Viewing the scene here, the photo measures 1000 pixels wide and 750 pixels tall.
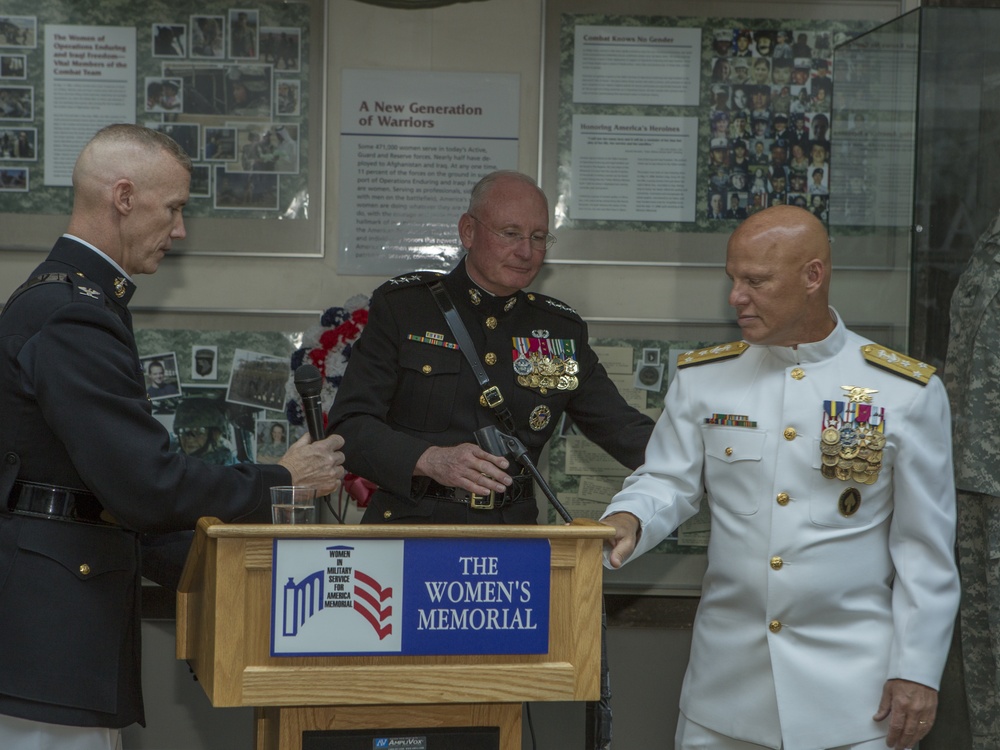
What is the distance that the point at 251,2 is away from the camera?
12.9 feet

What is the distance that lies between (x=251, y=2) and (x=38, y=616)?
2.44m

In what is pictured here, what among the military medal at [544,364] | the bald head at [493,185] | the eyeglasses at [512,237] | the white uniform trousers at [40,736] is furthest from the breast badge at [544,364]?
the white uniform trousers at [40,736]

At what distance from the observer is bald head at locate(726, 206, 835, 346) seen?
7.38ft

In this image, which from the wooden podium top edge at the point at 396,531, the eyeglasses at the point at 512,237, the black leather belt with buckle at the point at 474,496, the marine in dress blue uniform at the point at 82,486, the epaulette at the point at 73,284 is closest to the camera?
the wooden podium top edge at the point at 396,531

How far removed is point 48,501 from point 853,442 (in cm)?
153

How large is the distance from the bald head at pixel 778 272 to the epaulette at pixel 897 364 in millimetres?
143

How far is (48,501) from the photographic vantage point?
222cm

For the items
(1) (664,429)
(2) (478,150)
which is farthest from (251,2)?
(1) (664,429)

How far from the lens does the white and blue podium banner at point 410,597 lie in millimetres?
1894

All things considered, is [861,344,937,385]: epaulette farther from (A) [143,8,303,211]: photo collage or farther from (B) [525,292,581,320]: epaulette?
(A) [143,8,303,211]: photo collage

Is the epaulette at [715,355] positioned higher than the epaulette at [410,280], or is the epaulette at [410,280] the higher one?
the epaulette at [410,280]

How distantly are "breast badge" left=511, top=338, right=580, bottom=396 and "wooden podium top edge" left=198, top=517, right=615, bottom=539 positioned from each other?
127 centimetres

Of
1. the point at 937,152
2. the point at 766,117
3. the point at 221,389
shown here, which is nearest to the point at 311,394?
the point at 221,389

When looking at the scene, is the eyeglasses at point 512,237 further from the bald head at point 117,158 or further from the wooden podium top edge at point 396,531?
the wooden podium top edge at point 396,531
